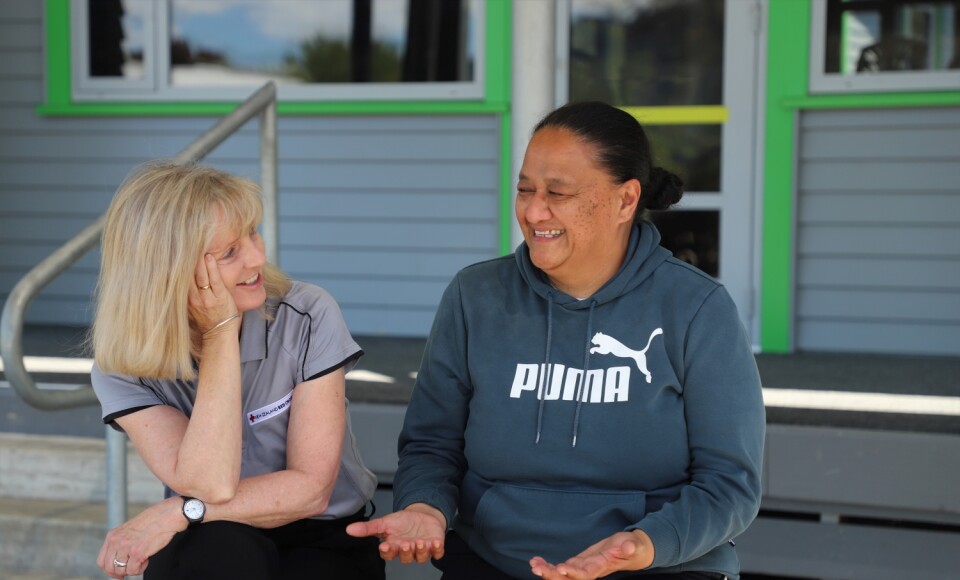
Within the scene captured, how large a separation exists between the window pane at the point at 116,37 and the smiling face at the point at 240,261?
3291 mm

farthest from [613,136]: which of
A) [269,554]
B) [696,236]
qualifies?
[696,236]

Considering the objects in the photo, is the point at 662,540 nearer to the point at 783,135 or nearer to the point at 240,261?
the point at 240,261

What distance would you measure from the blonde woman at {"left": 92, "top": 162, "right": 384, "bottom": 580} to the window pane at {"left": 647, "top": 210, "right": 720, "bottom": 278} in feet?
8.75

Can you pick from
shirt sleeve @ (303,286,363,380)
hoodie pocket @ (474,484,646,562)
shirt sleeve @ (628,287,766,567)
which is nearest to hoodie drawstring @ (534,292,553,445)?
hoodie pocket @ (474,484,646,562)

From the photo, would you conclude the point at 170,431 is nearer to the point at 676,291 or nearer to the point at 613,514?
the point at 613,514

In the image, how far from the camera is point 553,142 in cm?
191

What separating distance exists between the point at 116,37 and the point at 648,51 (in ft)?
7.81

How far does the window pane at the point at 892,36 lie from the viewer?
160 inches

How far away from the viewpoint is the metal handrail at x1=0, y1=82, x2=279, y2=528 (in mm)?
2271

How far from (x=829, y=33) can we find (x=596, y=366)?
2816 millimetres

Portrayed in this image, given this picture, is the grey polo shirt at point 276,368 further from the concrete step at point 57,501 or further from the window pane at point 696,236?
the window pane at point 696,236

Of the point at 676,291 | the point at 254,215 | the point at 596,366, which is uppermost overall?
the point at 254,215

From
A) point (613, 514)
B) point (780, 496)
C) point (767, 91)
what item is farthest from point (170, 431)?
point (767, 91)

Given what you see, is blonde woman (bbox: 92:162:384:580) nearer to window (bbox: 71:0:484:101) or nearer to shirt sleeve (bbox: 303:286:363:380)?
shirt sleeve (bbox: 303:286:363:380)
